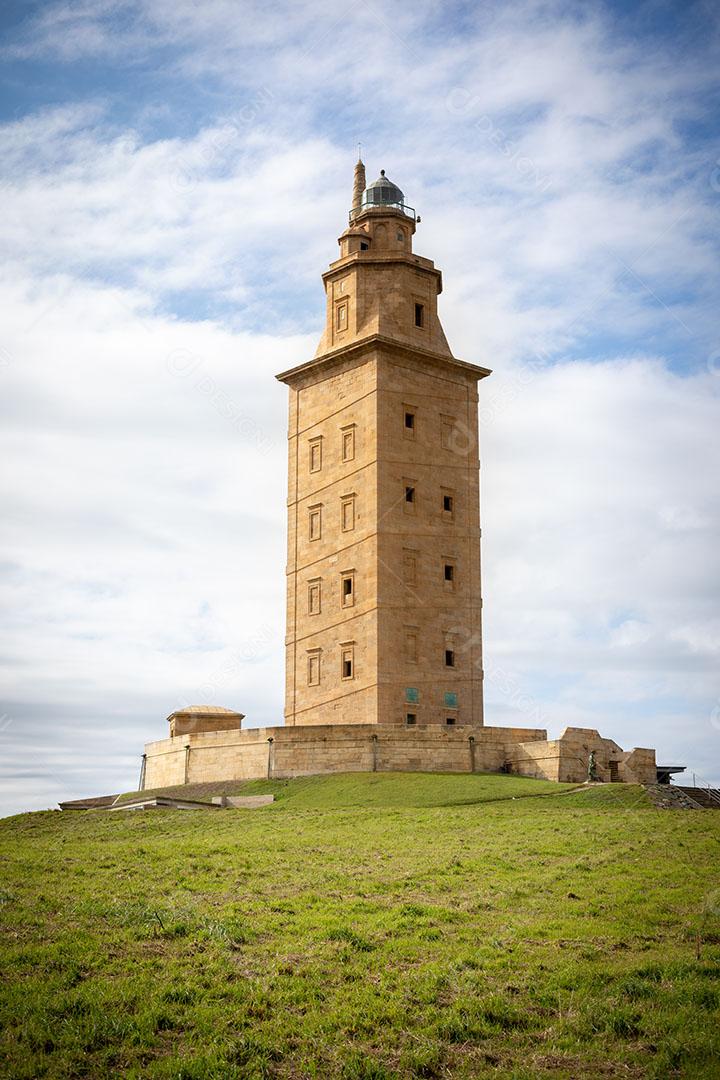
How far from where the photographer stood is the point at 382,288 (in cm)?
5266

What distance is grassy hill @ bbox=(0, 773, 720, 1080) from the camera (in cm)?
1337

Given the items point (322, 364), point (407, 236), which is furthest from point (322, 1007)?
point (407, 236)

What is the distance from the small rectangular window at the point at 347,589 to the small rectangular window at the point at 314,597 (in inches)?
60.0

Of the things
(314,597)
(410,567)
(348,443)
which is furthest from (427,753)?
(348,443)

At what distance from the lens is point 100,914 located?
18.3 metres

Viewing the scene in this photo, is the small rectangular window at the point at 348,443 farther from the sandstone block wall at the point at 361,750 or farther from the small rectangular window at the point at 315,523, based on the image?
the sandstone block wall at the point at 361,750

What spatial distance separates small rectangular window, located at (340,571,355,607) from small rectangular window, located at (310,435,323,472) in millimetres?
5777

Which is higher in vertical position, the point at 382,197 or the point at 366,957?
the point at 382,197

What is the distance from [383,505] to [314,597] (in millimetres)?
5608

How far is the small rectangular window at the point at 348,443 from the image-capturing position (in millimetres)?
50625

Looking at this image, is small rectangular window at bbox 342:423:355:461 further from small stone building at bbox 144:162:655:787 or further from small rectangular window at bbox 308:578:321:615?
small rectangular window at bbox 308:578:321:615

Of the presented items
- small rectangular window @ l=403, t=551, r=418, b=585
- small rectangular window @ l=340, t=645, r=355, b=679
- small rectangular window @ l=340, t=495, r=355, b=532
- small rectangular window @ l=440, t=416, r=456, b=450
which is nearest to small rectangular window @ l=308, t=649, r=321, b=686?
small rectangular window @ l=340, t=645, r=355, b=679

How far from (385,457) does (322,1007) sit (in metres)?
36.1

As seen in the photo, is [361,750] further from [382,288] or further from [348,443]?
[382,288]
